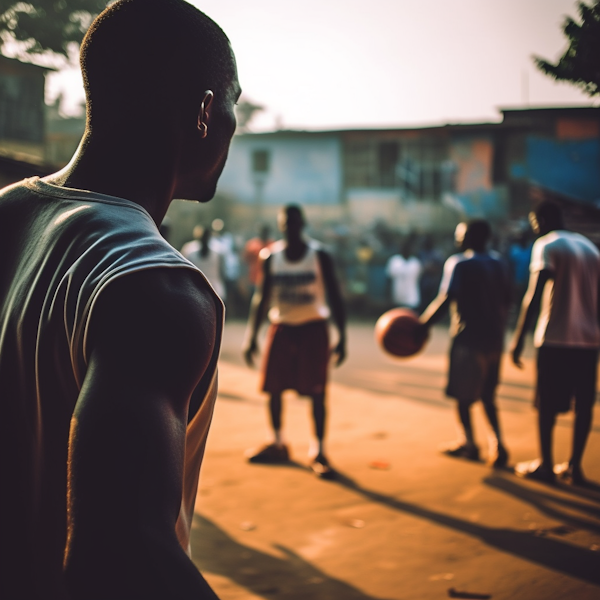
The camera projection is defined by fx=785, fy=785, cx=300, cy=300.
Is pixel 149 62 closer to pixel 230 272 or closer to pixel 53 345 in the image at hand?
pixel 53 345

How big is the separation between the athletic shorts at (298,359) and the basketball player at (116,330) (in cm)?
493

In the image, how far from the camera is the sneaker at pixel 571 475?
5750 mm

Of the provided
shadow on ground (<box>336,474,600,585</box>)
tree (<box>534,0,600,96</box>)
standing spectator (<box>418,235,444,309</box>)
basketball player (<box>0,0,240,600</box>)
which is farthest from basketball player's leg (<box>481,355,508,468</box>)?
standing spectator (<box>418,235,444,309</box>)

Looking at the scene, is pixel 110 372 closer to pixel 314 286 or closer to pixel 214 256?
pixel 314 286

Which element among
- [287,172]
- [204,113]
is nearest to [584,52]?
[204,113]

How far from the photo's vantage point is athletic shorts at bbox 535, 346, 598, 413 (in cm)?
580

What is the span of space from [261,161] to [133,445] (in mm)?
27189

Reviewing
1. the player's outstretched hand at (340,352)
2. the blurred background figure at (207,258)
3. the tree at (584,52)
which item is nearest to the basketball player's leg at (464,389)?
the player's outstretched hand at (340,352)

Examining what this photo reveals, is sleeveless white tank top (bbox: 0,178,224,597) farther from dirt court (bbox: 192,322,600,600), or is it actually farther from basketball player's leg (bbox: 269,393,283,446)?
basketball player's leg (bbox: 269,393,283,446)

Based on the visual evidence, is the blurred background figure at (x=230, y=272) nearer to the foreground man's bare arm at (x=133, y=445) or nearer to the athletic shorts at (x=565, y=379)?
the athletic shorts at (x=565, y=379)

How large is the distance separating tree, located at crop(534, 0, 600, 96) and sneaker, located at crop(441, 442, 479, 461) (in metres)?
3.02

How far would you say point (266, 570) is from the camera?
4047 mm

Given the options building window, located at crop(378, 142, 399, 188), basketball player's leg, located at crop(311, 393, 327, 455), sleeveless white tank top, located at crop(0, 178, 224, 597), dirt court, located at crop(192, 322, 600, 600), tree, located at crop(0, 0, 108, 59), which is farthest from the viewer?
building window, located at crop(378, 142, 399, 188)

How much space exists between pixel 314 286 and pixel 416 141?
67.5 feet
